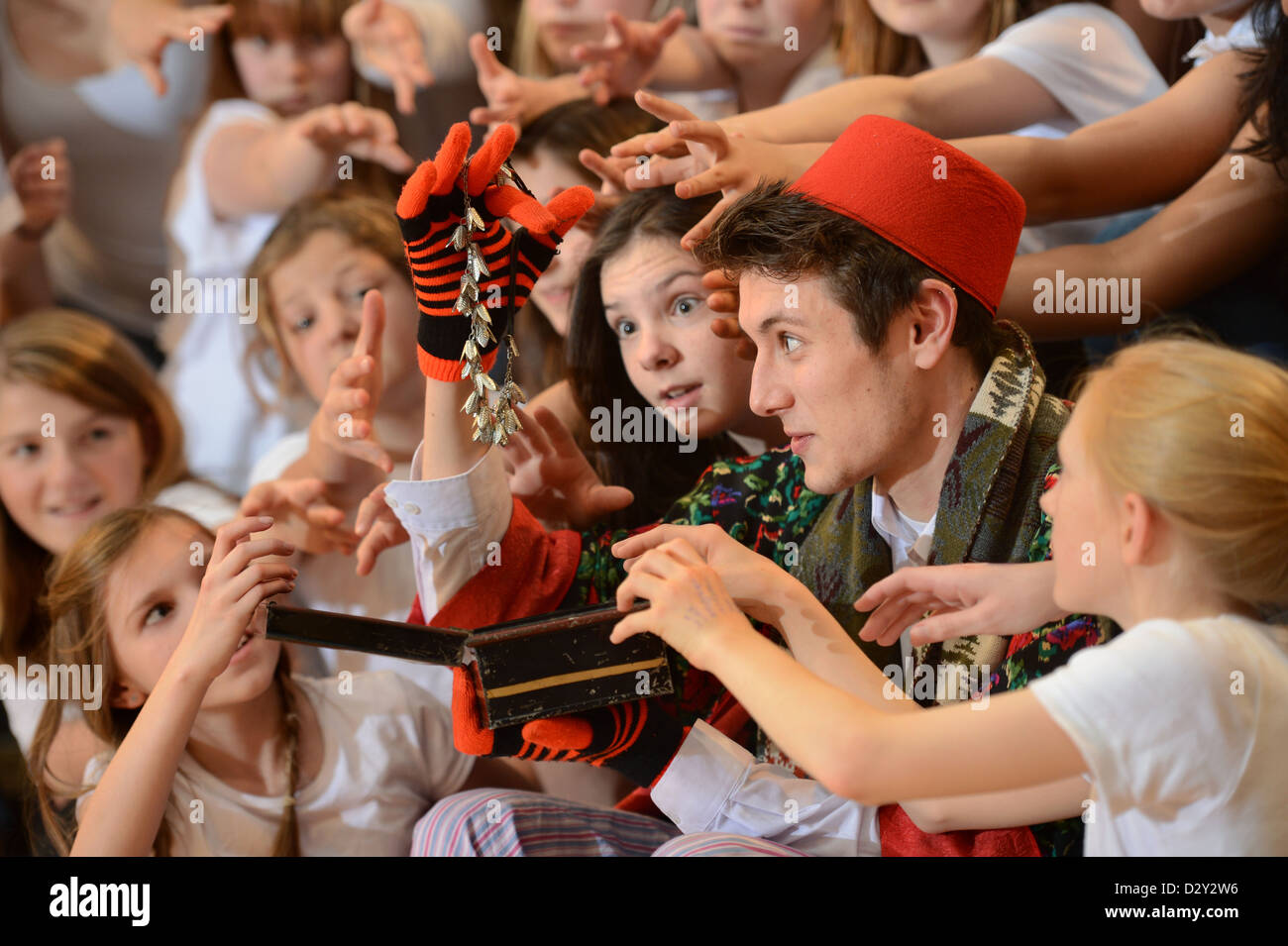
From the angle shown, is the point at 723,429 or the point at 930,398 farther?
the point at 723,429

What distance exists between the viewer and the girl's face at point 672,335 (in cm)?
174

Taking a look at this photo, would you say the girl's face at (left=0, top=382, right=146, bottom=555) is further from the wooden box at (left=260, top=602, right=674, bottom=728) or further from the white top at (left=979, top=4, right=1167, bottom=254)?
the white top at (left=979, top=4, right=1167, bottom=254)

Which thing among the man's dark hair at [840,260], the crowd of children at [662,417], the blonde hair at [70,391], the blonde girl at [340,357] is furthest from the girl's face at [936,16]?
the blonde hair at [70,391]

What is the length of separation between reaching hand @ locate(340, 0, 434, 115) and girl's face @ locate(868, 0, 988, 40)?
2.78 ft

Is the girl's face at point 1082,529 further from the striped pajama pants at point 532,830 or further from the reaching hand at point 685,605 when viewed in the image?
the striped pajama pants at point 532,830

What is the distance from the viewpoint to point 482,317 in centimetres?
145

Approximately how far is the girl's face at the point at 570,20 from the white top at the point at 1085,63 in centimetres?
65

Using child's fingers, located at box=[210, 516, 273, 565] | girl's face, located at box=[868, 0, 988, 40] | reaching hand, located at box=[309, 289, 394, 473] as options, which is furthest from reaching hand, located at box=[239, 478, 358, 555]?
girl's face, located at box=[868, 0, 988, 40]

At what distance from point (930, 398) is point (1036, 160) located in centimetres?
56

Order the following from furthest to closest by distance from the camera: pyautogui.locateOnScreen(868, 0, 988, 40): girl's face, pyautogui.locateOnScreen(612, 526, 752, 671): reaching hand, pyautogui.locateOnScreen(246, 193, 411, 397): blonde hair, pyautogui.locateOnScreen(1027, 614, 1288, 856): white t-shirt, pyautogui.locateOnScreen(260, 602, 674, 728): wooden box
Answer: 1. pyautogui.locateOnScreen(246, 193, 411, 397): blonde hair
2. pyautogui.locateOnScreen(868, 0, 988, 40): girl's face
3. pyautogui.locateOnScreen(260, 602, 674, 728): wooden box
4. pyautogui.locateOnScreen(612, 526, 752, 671): reaching hand
5. pyautogui.locateOnScreen(1027, 614, 1288, 856): white t-shirt

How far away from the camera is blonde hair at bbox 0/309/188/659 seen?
7.08ft

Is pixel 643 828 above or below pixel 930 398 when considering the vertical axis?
below

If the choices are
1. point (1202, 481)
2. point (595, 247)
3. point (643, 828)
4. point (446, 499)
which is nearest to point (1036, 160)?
point (595, 247)
